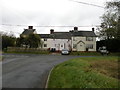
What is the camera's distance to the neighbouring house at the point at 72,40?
2462 inches

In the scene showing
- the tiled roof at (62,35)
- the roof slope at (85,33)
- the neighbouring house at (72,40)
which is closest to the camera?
the neighbouring house at (72,40)

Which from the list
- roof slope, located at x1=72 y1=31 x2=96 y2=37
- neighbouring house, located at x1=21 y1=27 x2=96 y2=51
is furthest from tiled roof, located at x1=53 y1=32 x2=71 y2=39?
roof slope, located at x1=72 y1=31 x2=96 y2=37

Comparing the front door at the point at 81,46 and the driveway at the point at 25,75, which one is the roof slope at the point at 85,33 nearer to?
the front door at the point at 81,46

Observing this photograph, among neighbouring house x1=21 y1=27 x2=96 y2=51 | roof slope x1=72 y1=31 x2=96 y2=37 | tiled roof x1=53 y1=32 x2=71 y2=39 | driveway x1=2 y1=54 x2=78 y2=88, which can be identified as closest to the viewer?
driveway x1=2 y1=54 x2=78 y2=88

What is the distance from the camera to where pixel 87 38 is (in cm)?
6353

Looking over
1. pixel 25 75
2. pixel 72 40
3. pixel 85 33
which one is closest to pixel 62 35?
pixel 72 40

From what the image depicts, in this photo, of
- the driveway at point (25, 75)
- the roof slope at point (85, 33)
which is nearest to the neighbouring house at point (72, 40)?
the roof slope at point (85, 33)

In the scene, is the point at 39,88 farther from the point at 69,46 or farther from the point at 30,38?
the point at 69,46

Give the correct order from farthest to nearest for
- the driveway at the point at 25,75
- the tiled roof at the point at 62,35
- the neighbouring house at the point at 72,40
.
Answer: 1. the tiled roof at the point at 62,35
2. the neighbouring house at the point at 72,40
3. the driveway at the point at 25,75

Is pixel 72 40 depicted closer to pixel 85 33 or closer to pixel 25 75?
pixel 85 33

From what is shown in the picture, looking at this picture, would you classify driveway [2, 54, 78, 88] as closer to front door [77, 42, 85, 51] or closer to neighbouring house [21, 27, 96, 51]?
front door [77, 42, 85, 51]

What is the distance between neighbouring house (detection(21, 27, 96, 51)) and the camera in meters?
62.5

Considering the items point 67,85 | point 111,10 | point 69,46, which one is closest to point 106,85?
point 67,85

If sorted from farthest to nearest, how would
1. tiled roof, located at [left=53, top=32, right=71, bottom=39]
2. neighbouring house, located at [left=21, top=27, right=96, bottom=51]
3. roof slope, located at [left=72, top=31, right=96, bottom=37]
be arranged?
tiled roof, located at [left=53, top=32, right=71, bottom=39], roof slope, located at [left=72, top=31, right=96, bottom=37], neighbouring house, located at [left=21, top=27, right=96, bottom=51]
